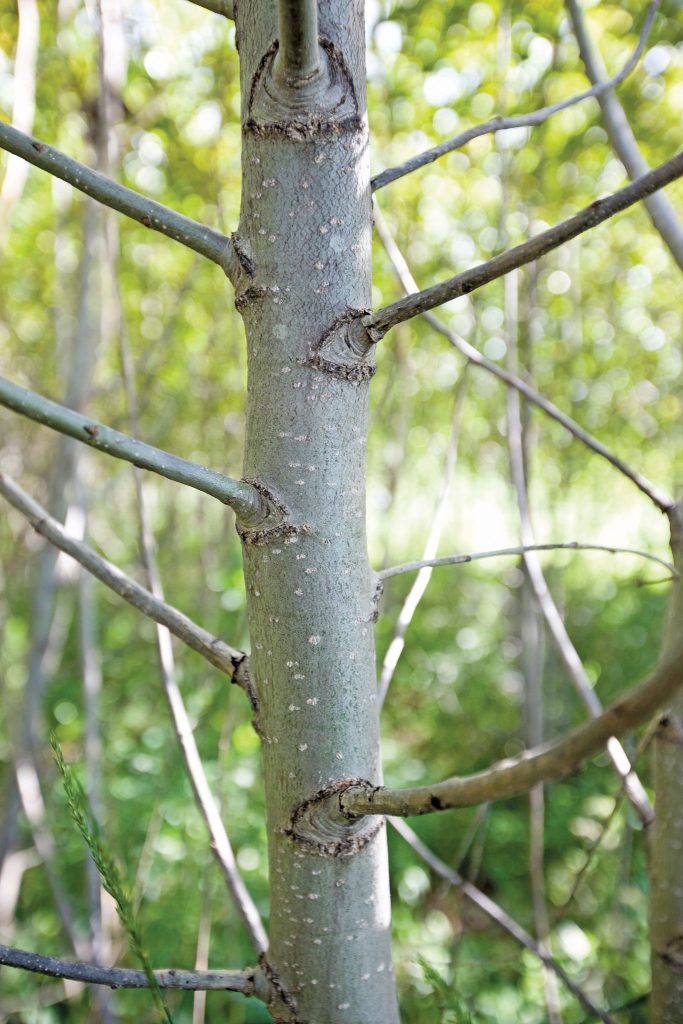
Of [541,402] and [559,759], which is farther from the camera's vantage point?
[541,402]

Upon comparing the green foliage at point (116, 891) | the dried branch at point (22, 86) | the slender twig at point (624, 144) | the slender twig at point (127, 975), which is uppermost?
the dried branch at point (22, 86)

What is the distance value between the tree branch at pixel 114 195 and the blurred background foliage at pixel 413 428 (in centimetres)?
44

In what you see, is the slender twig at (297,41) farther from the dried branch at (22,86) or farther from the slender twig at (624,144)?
the dried branch at (22,86)

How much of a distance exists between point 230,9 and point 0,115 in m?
1.03

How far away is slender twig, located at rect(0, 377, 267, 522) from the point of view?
36cm

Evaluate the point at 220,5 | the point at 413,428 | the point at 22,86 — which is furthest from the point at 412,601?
the point at 413,428

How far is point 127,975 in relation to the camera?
440mm

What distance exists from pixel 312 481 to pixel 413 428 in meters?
3.05

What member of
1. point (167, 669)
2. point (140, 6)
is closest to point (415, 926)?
point (167, 669)

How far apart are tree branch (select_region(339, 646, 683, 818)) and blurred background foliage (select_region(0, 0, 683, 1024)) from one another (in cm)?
Answer: 25

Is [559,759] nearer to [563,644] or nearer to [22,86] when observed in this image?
[563,644]

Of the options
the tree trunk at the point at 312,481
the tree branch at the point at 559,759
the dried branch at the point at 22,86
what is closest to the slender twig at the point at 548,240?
the tree trunk at the point at 312,481

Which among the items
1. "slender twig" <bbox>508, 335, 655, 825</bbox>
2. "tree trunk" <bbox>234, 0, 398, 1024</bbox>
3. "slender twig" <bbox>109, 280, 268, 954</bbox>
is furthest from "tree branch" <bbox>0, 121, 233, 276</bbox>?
"slender twig" <bbox>508, 335, 655, 825</bbox>

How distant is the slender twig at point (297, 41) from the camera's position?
1.17 feet
